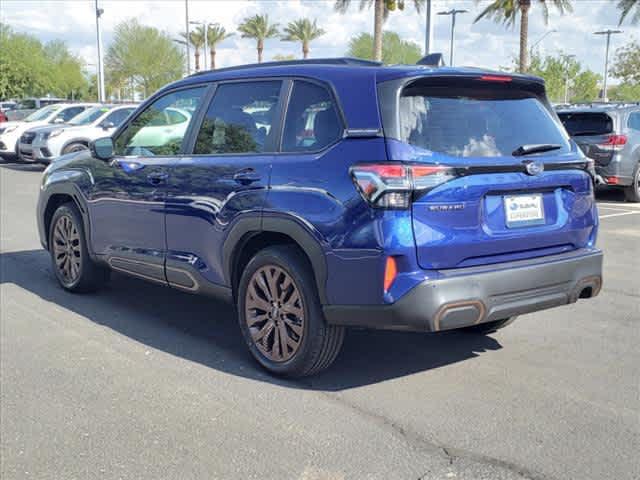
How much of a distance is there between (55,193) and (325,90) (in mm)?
3357

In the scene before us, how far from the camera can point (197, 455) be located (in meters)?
3.55

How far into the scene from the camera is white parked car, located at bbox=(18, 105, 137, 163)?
1862 cm

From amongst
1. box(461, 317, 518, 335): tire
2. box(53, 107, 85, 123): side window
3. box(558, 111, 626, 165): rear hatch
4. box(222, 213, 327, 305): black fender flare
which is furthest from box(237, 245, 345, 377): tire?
box(53, 107, 85, 123): side window

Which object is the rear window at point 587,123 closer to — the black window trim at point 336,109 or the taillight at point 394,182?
the black window trim at point 336,109

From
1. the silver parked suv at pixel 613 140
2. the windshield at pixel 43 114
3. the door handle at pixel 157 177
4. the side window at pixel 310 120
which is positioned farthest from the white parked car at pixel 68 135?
the side window at pixel 310 120

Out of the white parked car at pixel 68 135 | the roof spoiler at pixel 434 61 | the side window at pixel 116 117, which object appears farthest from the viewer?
the side window at pixel 116 117

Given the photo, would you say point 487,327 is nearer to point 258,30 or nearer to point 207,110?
point 207,110

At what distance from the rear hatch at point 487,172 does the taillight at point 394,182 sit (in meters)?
0.02

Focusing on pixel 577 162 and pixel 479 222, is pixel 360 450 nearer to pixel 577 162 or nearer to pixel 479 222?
pixel 479 222

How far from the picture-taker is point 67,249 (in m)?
6.63

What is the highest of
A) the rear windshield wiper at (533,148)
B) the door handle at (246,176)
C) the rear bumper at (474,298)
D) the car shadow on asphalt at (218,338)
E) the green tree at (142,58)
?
the green tree at (142,58)

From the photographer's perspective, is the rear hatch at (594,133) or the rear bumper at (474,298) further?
the rear hatch at (594,133)

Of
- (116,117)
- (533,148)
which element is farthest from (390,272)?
(116,117)

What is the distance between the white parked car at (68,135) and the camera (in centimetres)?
1862
